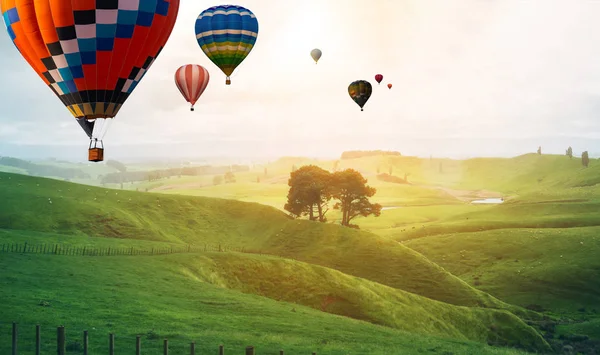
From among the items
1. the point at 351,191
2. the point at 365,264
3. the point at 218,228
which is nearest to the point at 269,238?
the point at 218,228

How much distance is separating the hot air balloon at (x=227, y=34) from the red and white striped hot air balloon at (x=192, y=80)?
2.56 m

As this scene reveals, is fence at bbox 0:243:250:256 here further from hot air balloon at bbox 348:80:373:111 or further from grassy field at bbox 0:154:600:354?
Result: hot air balloon at bbox 348:80:373:111

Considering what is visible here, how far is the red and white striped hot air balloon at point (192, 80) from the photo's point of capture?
6925cm

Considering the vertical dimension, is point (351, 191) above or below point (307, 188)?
below

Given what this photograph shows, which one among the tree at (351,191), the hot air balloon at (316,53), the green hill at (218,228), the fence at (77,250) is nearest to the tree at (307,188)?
the tree at (351,191)

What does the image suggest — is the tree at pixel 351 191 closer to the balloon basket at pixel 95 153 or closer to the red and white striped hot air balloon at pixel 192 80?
the red and white striped hot air balloon at pixel 192 80

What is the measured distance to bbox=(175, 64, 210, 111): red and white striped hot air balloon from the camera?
6925 centimetres

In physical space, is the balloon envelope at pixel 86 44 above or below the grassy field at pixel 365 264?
above

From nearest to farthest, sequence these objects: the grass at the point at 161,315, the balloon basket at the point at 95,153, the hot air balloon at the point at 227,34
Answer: the grass at the point at 161,315, the balloon basket at the point at 95,153, the hot air balloon at the point at 227,34

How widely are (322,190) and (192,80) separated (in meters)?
62.4

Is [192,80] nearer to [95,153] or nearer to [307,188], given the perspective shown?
[95,153]

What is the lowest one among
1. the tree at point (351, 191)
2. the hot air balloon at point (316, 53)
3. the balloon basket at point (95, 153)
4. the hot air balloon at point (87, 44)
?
the tree at point (351, 191)

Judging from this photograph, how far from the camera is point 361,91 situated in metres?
96.9

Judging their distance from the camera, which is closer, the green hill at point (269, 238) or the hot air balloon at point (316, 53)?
the green hill at point (269, 238)
